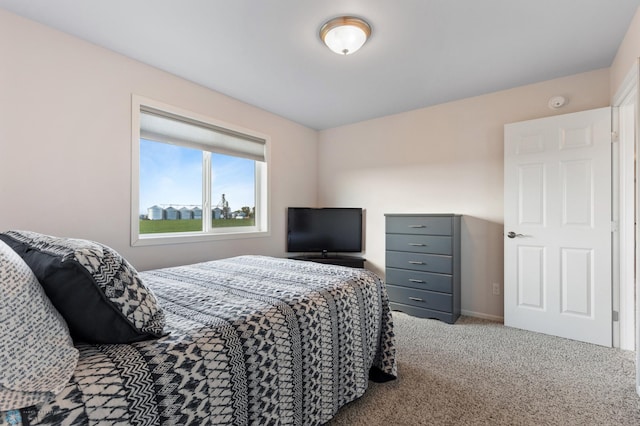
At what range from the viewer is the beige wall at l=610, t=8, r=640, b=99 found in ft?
6.21

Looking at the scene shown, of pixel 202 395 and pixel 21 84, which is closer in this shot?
pixel 202 395

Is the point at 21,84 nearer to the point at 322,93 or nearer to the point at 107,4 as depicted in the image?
the point at 107,4

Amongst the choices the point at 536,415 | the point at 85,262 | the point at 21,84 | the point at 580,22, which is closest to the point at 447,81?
the point at 580,22

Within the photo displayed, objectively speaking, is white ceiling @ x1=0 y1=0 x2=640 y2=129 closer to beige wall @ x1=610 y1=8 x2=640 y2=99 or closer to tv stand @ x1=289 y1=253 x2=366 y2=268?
beige wall @ x1=610 y1=8 x2=640 y2=99

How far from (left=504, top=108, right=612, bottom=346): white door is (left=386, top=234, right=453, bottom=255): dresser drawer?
582mm

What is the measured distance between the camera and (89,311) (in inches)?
34.6

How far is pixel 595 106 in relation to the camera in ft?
8.69

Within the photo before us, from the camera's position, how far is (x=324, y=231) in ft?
13.1

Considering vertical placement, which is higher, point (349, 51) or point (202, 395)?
point (349, 51)

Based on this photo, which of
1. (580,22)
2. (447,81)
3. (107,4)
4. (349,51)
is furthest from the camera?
(447,81)

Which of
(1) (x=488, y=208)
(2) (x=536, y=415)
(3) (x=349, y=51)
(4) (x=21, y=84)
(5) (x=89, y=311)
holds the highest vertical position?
(3) (x=349, y=51)

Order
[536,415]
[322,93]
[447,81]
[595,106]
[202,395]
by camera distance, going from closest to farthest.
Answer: [202,395]
[536,415]
[595,106]
[447,81]
[322,93]

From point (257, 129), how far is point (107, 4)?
1856 mm

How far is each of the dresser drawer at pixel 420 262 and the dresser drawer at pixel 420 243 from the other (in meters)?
0.05
